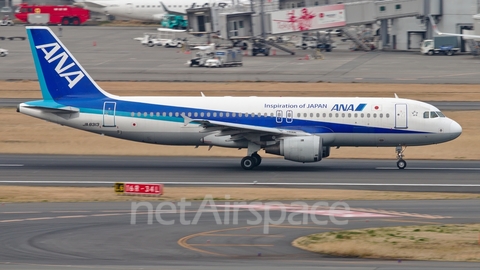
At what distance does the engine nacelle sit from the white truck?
65.8 meters

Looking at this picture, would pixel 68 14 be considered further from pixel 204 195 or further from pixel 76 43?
pixel 204 195

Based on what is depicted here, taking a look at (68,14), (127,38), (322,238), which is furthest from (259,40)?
(322,238)

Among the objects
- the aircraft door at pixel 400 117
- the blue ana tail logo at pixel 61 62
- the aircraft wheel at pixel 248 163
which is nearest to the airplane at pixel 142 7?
the blue ana tail logo at pixel 61 62

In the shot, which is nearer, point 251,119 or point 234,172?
point 234,172

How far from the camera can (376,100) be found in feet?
136

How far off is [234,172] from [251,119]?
2.96m

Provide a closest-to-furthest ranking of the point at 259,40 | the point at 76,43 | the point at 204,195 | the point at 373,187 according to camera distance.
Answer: the point at 204,195
the point at 373,187
the point at 259,40
the point at 76,43

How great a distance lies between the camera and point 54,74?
4209 cm

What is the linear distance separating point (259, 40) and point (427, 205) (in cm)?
7698

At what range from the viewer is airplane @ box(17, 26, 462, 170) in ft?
134

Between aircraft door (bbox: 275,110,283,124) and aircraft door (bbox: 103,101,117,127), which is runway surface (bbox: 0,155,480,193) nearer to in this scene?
aircraft door (bbox: 103,101,117,127)

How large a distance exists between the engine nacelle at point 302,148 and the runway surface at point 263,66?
3713 cm

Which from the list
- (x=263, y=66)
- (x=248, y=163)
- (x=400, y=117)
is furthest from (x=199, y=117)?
(x=263, y=66)

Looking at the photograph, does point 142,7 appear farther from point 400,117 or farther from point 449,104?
point 400,117
